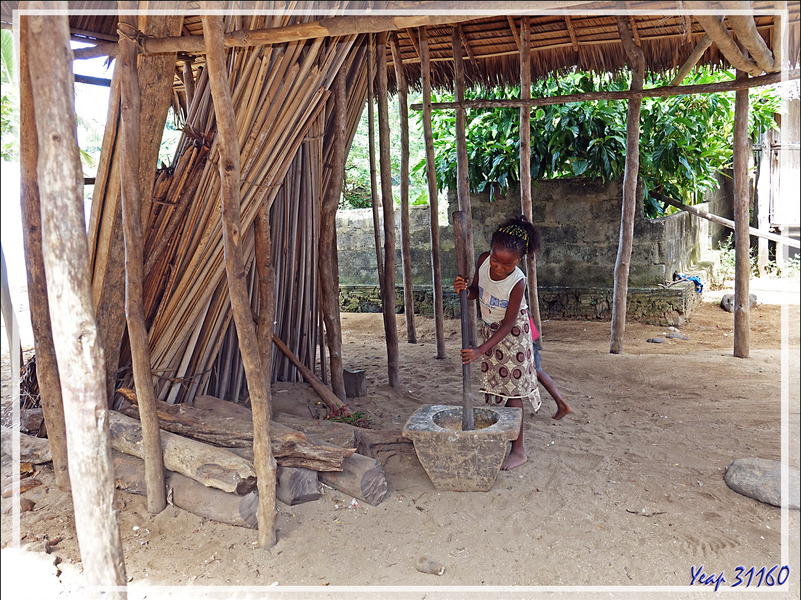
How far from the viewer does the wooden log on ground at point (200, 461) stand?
8.43 feet

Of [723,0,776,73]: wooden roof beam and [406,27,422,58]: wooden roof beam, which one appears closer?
[723,0,776,73]: wooden roof beam

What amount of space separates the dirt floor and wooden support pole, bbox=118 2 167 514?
362 mm

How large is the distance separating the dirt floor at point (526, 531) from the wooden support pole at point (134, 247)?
362 millimetres

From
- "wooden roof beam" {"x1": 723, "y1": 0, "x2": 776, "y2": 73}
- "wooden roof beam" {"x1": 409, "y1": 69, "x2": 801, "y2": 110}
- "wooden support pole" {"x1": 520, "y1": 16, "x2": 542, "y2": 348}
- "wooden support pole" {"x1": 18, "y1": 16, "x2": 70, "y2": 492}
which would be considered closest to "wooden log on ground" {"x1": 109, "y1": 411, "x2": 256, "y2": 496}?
"wooden support pole" {"x1": 18, "y1": 16, "x2": 70, "y2": 492}

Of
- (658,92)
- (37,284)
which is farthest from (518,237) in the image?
(658,92)

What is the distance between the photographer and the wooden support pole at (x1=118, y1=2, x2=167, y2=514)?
7.86ft

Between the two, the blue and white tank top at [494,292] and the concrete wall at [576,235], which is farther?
the concrete wall at [576,235]

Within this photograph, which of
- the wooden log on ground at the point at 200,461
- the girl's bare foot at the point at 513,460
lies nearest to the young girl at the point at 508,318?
the girl's bare foot at the point at 513,460

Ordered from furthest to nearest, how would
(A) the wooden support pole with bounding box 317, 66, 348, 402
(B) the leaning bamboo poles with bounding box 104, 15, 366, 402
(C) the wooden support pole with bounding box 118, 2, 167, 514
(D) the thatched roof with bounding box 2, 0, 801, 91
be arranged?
(D) the thatched roof with bounding box 2, 0, 801, 91
(A) the wooden support pole with bounding box 317, 66, 348, 402
(B) the leaning bamboo poles with bounding box 104, 15, 366, 402
(C) the wooden support pole with bounding box 118, 2, 167, 514

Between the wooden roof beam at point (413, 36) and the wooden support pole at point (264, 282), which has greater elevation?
the wooden roof beam at point (413, 36)

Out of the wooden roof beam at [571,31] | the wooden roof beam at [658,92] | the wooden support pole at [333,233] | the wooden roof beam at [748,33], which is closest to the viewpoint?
the wooden roof beam at [748,33]

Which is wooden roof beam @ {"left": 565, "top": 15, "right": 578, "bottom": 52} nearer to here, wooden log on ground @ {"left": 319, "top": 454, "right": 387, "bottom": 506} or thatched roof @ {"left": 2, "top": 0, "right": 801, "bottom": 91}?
thatched roof @ {"left": 2, "top": 0, "right": 801, "bottom": 91}

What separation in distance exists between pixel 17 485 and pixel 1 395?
1207 millimetres

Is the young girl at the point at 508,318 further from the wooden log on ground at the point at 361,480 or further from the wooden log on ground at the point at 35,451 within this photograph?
the wooden log on ground at the point at 35,451
